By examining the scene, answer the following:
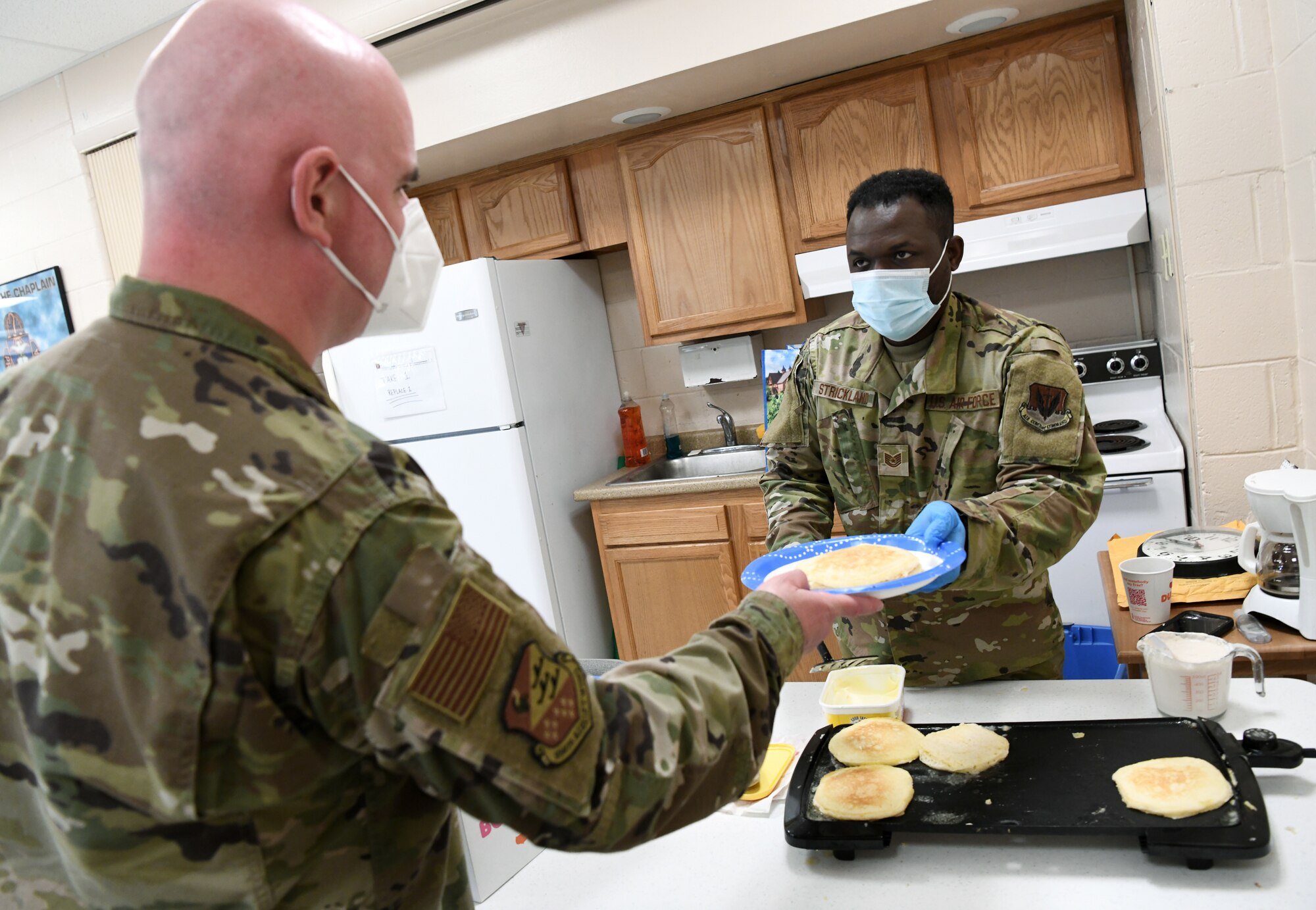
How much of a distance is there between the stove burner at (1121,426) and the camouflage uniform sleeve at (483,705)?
2449 mm

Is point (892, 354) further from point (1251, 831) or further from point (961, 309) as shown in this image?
point (1251, 831)

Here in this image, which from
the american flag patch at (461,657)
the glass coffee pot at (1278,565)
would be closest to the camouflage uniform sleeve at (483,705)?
the american flag patch at (461,657)

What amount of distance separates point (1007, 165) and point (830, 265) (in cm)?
64

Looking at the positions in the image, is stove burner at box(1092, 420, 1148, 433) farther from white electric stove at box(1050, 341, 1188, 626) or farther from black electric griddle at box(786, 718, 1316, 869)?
black electric griddle at box(786, 718, 1316, 869)

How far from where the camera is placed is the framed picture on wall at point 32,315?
395 cm

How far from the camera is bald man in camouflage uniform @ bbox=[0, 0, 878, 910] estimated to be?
0.59 metres

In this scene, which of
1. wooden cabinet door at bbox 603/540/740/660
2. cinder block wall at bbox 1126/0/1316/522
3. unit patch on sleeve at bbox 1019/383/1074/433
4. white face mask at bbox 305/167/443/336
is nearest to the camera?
white face mask at bbox 305/167/443/336

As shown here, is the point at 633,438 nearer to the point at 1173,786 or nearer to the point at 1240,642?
the point at 1240,642

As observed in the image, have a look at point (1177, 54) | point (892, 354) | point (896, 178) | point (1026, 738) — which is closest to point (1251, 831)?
point (1026, 738)

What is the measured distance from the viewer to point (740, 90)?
10.1 ft

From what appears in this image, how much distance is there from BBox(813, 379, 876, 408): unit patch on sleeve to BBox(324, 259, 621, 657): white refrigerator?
165cm

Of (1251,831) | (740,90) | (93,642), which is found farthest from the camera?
(740,90)

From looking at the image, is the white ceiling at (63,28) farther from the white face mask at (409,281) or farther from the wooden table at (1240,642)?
the wooden table at (1240,642)

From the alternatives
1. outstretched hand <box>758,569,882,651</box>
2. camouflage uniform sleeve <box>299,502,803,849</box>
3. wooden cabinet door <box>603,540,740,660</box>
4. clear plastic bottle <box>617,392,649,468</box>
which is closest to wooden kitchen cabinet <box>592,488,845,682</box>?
wooden cabinet door <box>603,540,740,660</box>
